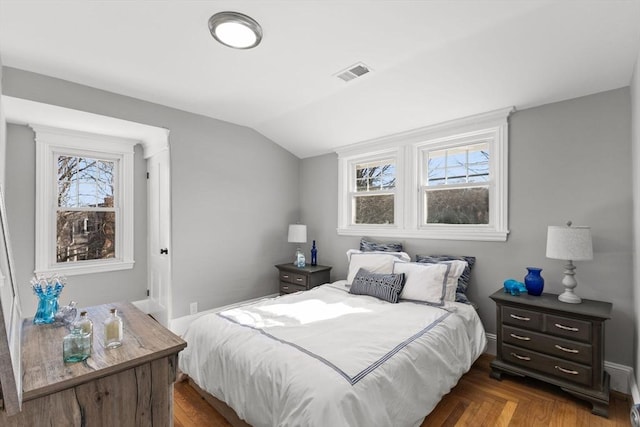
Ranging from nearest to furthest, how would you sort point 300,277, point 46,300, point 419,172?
point 46,300 < point 419,172 < point 300,277

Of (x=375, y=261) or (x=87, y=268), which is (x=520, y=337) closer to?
(x=375, y=261)

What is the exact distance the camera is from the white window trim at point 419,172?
290 cm

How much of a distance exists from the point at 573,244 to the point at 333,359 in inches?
78.0

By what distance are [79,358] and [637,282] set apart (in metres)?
3.27

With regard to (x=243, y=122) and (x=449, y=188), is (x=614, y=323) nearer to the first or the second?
(x=449, y=188)

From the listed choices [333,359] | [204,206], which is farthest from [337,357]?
[204,206]

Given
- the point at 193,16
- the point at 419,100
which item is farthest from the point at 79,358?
the point at 419,100

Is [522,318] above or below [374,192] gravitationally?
below

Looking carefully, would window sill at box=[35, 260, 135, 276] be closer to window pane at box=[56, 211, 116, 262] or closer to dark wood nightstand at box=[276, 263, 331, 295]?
window pane at box=[56, 211, 116, 262]

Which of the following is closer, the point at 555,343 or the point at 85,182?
the point at 555,343

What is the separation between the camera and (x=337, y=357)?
65.6 inches

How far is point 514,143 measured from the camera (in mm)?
2846

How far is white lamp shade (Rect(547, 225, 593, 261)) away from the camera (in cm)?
223

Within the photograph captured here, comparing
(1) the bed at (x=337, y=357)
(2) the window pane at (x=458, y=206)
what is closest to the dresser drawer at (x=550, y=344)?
(1) the bed at (x=337, y=357)
